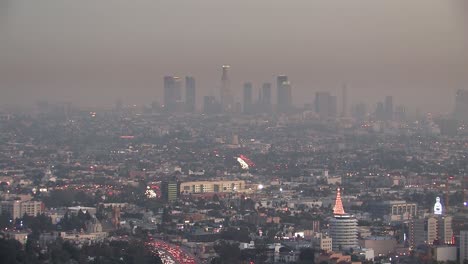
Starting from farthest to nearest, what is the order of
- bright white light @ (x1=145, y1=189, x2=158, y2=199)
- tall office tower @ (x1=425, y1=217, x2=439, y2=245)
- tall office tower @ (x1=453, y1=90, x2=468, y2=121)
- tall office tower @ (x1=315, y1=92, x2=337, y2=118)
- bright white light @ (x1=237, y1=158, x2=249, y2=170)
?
tall office tower @ (x1=315, y1=92, x2=337, y2=118) < bright white light @ (x1=237, y1=158, x2=249, y2=170) < tall office tower @ (x1=453, y1=90, x2=468, y2=121) < bright white light @ (x1=145, y1=189, x2=158, y2=199) < tall office tower @ (x1=425, y1=217, x2=439, y2=245)

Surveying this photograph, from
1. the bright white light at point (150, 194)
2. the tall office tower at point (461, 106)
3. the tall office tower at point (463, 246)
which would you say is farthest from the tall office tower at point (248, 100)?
the tall office tower at point (463, 246)

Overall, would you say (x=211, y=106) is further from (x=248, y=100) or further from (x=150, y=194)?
(x=150, y=194)

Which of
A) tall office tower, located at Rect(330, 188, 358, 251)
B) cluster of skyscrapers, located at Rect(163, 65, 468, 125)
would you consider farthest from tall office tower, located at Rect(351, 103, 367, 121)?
tall office tower, located at Rect(330, 188, 358, 251)

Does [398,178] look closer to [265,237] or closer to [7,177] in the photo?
[7,177]

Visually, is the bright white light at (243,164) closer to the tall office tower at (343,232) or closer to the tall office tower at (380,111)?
the tall office tower at (380,111)

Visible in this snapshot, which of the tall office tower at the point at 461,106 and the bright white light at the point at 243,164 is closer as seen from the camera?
the tall office tower at the point at 461,106

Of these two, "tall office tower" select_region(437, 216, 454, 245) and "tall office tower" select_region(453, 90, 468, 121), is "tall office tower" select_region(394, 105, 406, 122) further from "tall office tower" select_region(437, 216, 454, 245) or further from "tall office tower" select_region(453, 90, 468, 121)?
"tall office tower" select_region(437, 216, 454, 245)
